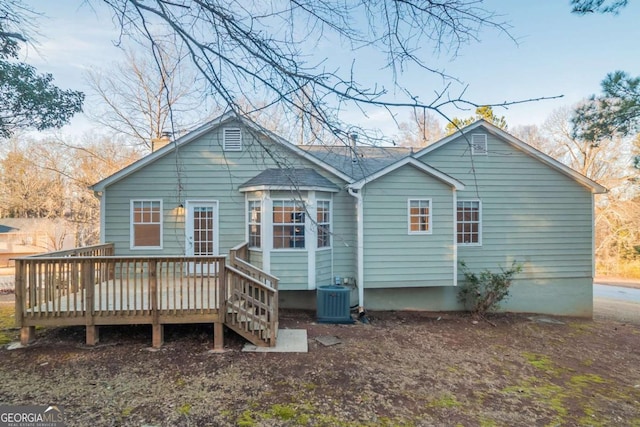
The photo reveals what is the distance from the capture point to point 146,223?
8727 millimetres

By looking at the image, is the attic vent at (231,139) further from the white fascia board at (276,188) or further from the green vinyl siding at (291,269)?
the green vinyl siding at (291,269)

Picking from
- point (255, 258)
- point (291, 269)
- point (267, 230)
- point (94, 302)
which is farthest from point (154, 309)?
point (291, 269)

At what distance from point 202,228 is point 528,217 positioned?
9.73 metres

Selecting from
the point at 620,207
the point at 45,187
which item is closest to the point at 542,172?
the point at 620,207

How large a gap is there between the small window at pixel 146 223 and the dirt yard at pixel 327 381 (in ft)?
8.88

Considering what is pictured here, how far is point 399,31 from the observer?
2.60 m

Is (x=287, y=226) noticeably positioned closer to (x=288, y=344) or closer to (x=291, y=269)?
(x=291, y=269)

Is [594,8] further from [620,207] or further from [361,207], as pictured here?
[620,207]

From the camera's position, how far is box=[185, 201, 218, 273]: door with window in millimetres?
8797

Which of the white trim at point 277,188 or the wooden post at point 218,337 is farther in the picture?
the white trim at point 277,188

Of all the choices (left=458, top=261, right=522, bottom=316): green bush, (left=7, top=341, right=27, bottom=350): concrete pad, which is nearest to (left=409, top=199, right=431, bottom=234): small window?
(left=458, top=261, right=522, bottom=316): green bush

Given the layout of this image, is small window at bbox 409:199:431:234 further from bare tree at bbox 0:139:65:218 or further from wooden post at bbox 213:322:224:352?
bare tree at bbox 0:139:65:218

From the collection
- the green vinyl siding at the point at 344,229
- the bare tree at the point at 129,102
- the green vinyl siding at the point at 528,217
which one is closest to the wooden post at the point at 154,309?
the green vinyl siding at the point at 344,229

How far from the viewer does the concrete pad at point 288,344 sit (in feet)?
18.8
